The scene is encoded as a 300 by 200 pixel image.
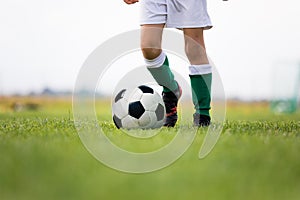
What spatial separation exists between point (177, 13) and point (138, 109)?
742mm

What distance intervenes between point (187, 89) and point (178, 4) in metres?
0.68

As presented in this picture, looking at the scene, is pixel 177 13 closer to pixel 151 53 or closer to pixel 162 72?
pixel 151 53

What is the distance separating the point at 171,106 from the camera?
4.02 metres

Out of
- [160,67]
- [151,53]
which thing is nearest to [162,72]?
[160,67]

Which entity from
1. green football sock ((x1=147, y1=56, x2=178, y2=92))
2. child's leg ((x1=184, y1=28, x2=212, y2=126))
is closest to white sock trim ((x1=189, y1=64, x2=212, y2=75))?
child's leg ((x1=184, y1=28, x2=212, y2=126))

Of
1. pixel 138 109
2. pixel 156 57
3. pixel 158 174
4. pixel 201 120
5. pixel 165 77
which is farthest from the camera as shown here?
pixel 165 77

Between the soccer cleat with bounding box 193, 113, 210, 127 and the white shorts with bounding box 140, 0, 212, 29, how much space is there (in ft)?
2.03

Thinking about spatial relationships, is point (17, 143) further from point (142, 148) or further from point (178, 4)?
point (178, 4)

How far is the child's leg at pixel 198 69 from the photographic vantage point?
3896mm

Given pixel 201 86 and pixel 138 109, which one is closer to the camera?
pixel 138 109

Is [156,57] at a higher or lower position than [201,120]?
higher

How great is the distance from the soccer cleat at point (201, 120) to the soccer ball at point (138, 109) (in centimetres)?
24

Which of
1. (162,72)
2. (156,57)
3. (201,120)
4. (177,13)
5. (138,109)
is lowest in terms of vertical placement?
(201,120)

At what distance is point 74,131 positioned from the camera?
3398mm
